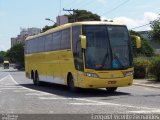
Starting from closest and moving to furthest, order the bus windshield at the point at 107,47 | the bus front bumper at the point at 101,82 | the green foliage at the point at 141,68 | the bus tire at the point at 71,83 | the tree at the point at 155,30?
the bus front bumper at the point at 101,82
the bus windshield at the point at 107,47
the bus tire at the point at 71,83
the tree at the point at 155,30
the green foliage at the point at 141,68

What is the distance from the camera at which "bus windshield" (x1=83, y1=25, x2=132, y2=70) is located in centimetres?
2139

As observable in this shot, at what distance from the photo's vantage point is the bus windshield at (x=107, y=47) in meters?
21.4

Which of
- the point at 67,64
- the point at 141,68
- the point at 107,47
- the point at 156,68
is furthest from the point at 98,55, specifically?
the point at 141,68

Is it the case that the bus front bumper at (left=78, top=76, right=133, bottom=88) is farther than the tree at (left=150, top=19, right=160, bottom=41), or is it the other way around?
the tree at (left=150, top=19, right=160, bottom=41)

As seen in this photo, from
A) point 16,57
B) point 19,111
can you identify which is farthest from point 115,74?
point 16,57

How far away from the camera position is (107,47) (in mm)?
21562

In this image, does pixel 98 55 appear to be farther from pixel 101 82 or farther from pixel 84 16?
Result: pixel 84 16

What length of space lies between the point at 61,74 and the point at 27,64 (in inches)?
440

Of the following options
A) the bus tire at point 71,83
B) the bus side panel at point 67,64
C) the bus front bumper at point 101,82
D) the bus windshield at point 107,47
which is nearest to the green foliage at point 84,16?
the bus side panel at point 67,64

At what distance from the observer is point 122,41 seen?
71.9 ft

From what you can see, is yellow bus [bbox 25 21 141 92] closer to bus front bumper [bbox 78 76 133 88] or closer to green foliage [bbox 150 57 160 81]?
bus front bumper [bbox 78 76 133 88]

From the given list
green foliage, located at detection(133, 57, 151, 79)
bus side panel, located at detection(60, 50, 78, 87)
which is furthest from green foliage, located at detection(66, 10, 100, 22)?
bus side panel, located at detection(60, 50, 78, 87)

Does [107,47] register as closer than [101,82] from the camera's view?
No

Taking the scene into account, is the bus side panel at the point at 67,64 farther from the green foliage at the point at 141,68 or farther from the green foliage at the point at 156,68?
the green foliage at the point at 141,68
